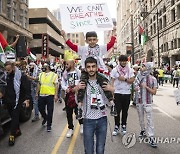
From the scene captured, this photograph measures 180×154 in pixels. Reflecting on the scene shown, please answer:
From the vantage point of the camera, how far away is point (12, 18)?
121 feet

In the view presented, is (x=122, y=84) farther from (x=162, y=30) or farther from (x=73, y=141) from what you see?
(x=162, y=30)

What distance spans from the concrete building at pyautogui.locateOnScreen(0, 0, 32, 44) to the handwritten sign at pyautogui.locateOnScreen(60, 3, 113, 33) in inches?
1071

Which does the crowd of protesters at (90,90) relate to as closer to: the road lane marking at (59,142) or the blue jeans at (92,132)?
the blue jeans at (92,132)

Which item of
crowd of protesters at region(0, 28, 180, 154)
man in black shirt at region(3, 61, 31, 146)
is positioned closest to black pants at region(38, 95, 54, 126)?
crowd of protesters at region(0, 28, 180, 154)

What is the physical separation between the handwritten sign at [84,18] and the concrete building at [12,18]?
27.2 meters

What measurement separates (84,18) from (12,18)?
108ft

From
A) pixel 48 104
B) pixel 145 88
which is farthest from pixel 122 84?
pixel 48 104

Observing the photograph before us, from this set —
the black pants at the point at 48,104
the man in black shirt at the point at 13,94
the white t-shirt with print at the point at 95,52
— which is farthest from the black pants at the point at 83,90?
the black pants at the point at 48,104

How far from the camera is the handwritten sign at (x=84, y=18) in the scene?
238 inches

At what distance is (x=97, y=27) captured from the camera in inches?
244

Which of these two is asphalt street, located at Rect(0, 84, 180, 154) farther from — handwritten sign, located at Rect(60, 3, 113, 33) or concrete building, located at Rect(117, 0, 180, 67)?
concrete building, located at Rect(117, 0, 180, 67)

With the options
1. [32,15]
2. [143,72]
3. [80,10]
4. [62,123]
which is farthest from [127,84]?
[32,15]

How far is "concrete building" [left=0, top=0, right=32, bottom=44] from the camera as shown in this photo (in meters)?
33.4

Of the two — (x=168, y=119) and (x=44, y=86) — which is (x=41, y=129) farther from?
(x=168, y=119)
